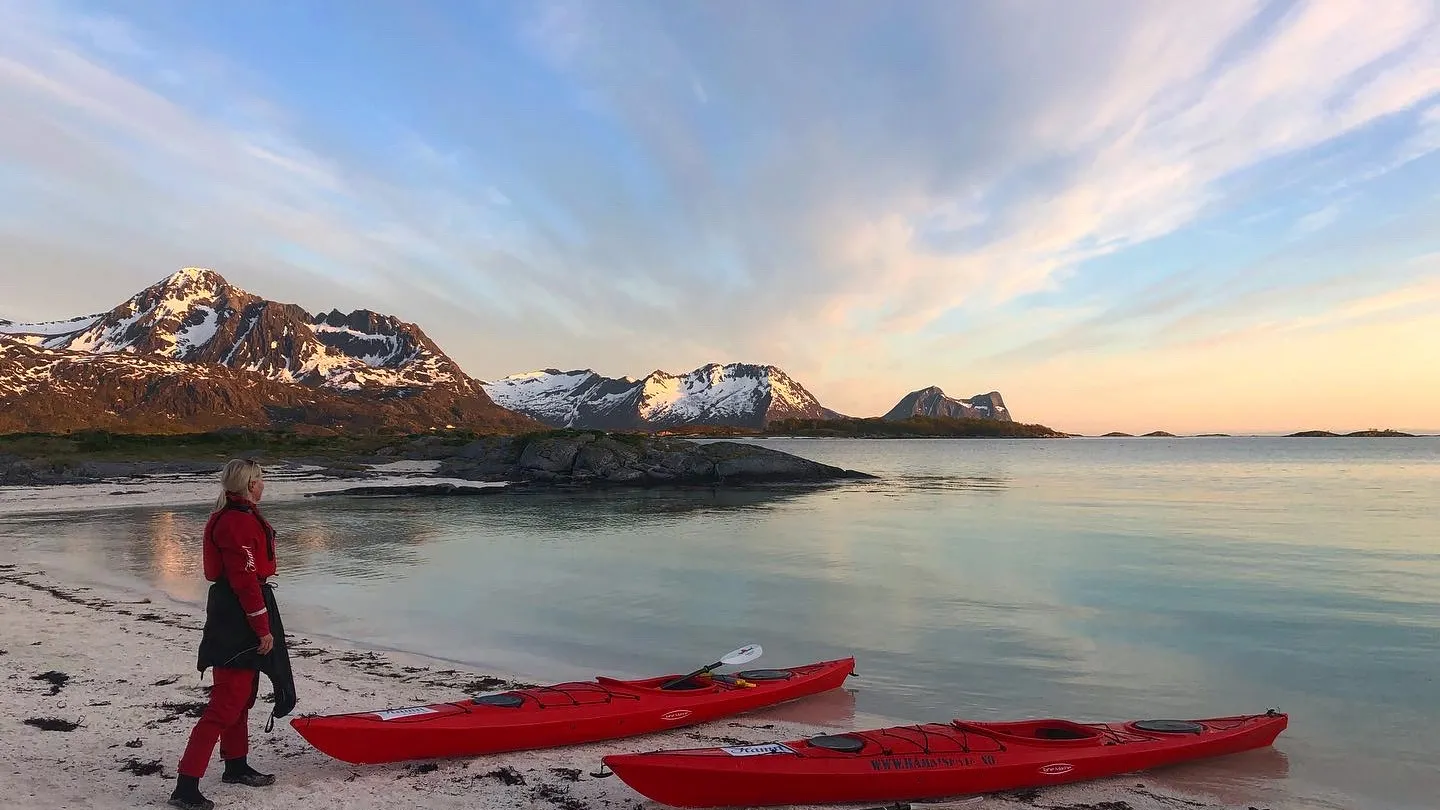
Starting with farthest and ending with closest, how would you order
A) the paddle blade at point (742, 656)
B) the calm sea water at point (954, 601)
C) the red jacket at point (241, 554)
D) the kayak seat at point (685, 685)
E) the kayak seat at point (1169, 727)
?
the calm sea water at point (954, 601) < the paddle blade at point (742, 656) < the kayak seat at point (685, 685) < the kayak seat at point (1169, 727) < the red jacket at point (241, 554)

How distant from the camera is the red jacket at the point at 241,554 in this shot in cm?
644

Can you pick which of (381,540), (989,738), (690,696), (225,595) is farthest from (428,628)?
(381,540)

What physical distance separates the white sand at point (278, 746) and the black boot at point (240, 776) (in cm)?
8

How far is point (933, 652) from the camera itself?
1502 cm

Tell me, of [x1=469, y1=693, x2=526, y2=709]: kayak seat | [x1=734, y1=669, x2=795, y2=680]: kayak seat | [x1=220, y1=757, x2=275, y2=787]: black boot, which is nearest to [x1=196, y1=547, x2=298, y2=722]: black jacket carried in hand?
[x1=220, y1=757, x2=275, y2=787]: black boot

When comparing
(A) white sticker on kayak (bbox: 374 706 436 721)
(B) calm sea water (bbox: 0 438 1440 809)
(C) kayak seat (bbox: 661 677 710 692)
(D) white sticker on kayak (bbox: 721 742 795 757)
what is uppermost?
(A) white sticker on kayak (bbox: 374 706 436 721)

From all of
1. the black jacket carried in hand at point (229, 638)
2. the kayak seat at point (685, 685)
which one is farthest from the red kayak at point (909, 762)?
the black jacket carried in hand at point (229, 638)

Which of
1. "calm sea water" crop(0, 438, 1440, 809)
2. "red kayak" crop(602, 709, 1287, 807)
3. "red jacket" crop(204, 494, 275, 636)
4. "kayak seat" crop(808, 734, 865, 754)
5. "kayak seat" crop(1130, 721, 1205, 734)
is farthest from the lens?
"calm sea water" crop(0, 438, 1440, 809)

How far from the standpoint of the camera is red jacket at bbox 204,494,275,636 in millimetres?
6438

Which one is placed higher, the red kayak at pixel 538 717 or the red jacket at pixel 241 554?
the red jacket at pixel 241 554

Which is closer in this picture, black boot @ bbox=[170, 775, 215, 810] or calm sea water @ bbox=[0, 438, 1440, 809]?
black boot @ bbox=[170, 775, 215, 810]

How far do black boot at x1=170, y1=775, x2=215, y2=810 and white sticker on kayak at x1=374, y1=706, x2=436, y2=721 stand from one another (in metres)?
1.61

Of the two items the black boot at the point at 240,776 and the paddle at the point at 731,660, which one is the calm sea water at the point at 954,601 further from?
the black boot at the point at 240,776

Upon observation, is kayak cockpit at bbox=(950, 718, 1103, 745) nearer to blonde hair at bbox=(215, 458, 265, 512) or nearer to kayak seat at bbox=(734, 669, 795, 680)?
kayak seat at bbox=(734, 669, 795, 680)
